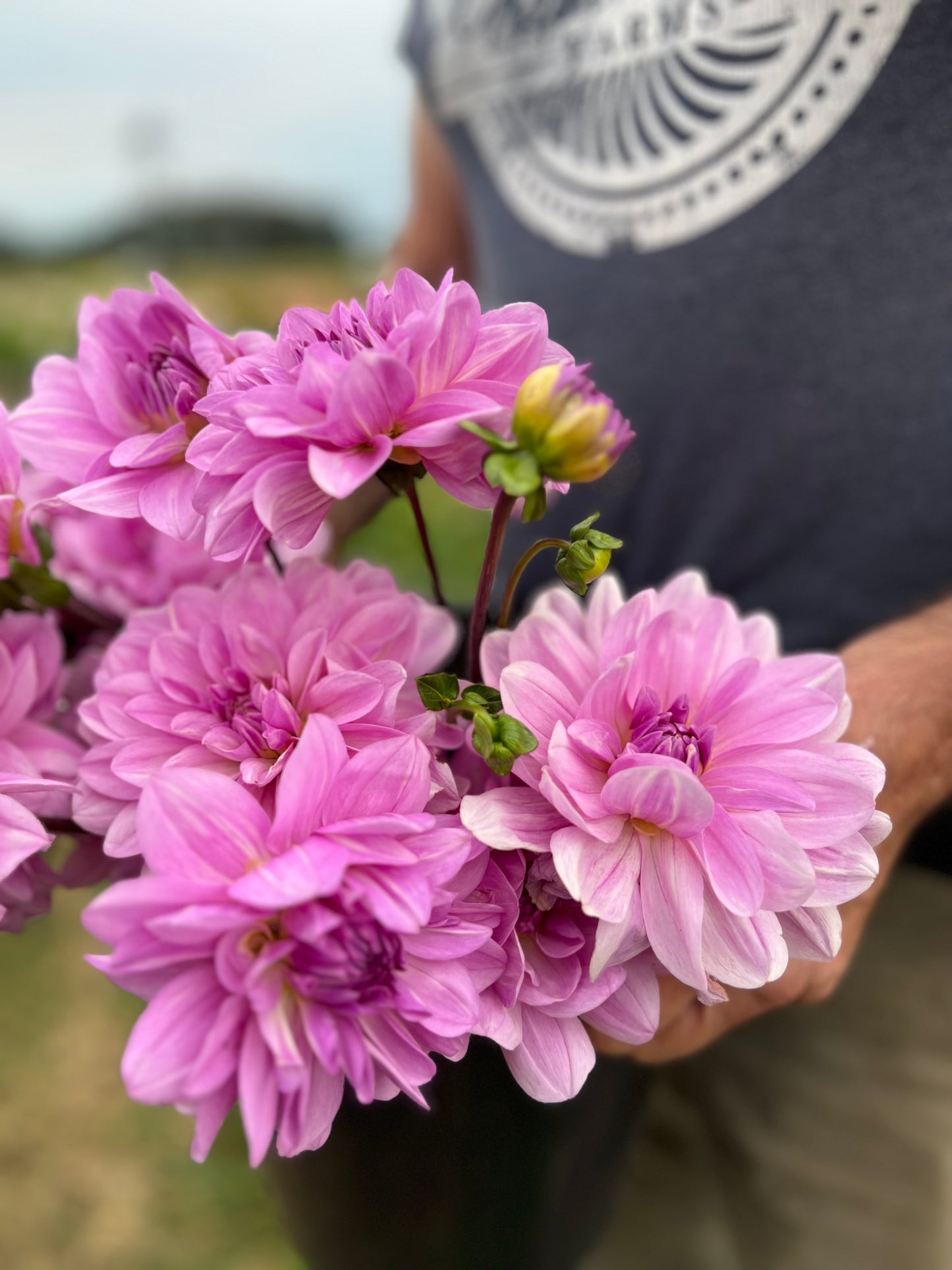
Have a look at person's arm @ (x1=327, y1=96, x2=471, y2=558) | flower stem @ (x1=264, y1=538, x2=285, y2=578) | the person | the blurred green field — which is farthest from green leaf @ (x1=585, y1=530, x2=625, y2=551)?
person's arm @ (x1=327, y1=96, x2=471, y2=558)

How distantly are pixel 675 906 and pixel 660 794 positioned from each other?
0.03 m

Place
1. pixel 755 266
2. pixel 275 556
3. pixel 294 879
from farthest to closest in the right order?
pixel 755 266 < pixel 275 556 < pixel 294 879

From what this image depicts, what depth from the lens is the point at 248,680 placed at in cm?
28

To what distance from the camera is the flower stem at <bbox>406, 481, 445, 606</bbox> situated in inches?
10.3

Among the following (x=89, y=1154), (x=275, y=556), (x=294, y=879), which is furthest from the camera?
(x=89, y=1154)

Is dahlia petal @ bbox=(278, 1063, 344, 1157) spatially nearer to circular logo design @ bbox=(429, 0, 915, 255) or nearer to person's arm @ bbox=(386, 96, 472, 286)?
circular logo design @ bbox=(429, 0, 915, 255)

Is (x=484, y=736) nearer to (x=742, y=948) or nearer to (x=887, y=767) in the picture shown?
(x=742, y=948)

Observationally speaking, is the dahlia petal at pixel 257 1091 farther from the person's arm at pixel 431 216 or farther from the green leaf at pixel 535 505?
the person's arm at pixel 431 216

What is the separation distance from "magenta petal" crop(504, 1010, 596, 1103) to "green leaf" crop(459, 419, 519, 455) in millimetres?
153

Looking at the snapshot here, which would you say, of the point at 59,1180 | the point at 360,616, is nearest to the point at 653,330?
the point at 360,616

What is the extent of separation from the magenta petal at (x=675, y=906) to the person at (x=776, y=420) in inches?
7.7

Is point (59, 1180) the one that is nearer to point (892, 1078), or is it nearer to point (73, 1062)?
point (73, 1062)

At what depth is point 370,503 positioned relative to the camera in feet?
1.46

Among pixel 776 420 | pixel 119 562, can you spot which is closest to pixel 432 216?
pixel 776 420
